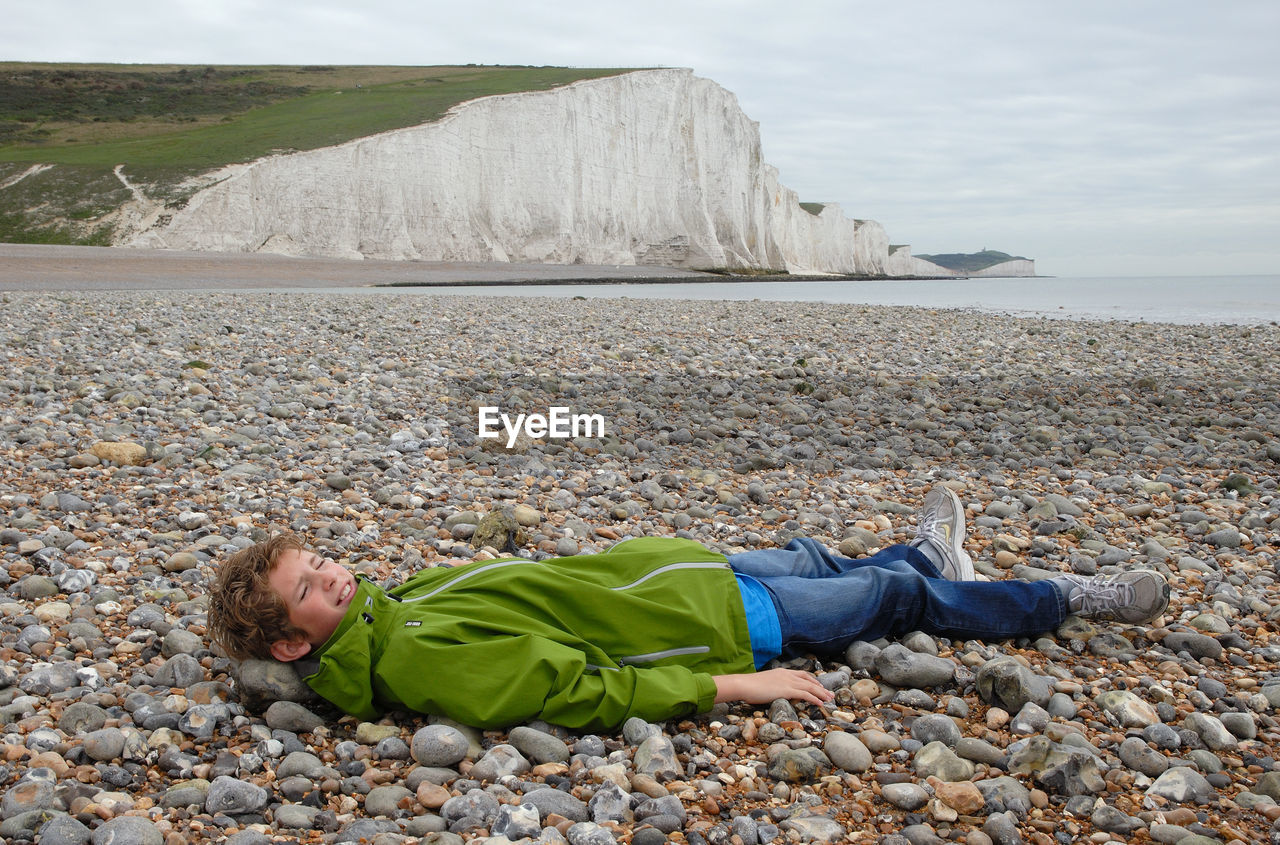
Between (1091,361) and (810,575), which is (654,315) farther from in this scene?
(810,575)

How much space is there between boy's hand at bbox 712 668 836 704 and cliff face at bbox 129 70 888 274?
143ft

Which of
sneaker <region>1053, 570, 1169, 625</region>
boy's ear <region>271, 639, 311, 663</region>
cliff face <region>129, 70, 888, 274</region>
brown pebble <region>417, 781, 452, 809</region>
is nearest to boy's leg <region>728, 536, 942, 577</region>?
sneaker <region>1053, 570, 1169, 625</region>

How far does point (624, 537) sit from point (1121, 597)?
229 centimetres

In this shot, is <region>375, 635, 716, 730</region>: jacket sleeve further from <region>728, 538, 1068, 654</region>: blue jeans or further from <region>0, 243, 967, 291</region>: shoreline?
<region>0, 243, 967, 291</region>: shoreline

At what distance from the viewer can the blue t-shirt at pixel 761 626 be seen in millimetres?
2994

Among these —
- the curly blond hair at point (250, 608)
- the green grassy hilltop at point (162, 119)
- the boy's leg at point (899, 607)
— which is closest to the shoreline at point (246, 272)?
the green grassy hilltop at point (162, 119)

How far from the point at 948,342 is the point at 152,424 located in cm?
1010

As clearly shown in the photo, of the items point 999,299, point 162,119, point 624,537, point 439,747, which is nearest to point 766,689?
point 439,747

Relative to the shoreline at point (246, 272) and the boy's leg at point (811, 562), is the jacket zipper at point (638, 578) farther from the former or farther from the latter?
the shoreline at point (246, 272)

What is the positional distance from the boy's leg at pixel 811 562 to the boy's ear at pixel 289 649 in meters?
1.56

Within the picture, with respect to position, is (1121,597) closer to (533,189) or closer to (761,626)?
(761,626)

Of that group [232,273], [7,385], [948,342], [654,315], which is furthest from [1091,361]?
[232,273]

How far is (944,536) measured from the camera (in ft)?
12.8

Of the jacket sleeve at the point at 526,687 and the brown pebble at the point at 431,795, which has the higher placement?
the jacket sleeve at the point at 526,687
